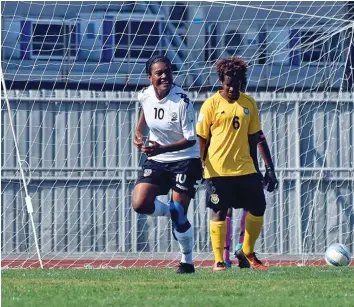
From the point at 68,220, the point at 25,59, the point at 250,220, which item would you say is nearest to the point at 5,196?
the point at 68,220

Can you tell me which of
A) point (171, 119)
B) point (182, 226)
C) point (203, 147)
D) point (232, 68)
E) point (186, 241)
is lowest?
point (186, 241)

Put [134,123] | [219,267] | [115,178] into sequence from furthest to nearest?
[115,178] → [134,123] → [219,267]

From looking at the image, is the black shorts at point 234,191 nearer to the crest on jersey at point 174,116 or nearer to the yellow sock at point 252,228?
the yellow sock at point 252,228

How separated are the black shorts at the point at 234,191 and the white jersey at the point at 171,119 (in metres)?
0.40

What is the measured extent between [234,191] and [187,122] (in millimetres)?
850

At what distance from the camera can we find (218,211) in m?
10.6

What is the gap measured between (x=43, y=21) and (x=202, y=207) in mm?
3410

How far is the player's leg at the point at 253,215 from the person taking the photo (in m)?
10.6

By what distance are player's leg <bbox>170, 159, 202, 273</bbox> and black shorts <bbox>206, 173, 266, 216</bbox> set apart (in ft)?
1.13

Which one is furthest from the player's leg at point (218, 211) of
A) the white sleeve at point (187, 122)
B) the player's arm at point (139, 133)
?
the player's arm at point (139, 133)

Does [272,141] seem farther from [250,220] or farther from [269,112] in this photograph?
[250,220]

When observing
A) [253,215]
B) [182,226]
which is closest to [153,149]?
[182,226]

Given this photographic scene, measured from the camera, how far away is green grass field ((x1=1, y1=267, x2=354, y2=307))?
7418 mm

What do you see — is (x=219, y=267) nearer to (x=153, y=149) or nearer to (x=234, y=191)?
(x=234, y=191)
